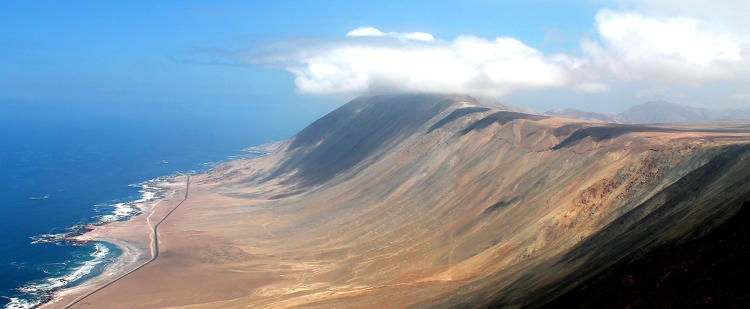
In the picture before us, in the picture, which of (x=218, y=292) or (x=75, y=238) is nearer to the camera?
(x=218, y=292)

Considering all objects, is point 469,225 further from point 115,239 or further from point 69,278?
point 115,239

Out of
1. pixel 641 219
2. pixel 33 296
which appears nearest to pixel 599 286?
pixel 641 219

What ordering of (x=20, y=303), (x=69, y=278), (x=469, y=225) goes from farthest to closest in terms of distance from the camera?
(x=69, y=278) < (x=469, y=225) < (x=20, y=303)

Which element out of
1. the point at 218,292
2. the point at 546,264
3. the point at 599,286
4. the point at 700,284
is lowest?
the point at 218,292

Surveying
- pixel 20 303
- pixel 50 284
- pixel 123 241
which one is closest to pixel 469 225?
pixel 20 303

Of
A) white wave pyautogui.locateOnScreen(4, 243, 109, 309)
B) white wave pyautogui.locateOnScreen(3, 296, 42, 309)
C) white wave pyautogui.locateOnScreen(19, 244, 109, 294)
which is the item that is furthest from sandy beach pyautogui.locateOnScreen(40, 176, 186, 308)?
white wave pyautogui.locateOnScreen(19, 244, 109, 294)

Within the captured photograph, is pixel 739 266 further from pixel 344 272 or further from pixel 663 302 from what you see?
pixel 344 272
